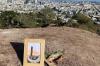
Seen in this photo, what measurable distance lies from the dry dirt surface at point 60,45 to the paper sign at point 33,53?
0.58 metres

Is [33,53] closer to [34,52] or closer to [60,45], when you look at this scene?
[34,52]

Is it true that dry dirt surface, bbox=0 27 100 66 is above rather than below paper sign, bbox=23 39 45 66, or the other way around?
below

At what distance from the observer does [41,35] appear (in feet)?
67.6

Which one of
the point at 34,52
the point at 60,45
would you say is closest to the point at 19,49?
the point at 34,52

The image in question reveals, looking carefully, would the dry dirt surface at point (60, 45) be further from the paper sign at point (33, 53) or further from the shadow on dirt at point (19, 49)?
the paper sign at point (33, 53)

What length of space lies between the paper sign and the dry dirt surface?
0.58m

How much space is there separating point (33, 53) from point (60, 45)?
9.23ft

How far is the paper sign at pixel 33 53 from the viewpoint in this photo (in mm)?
16781

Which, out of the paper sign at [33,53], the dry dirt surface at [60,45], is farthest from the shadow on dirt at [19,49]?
the paper sign at [33,53]

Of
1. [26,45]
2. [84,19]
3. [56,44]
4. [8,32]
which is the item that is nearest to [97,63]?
[56,44]

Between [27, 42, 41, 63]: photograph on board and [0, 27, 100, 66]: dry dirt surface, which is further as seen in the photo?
[0, 27, 100, 66]: dry dirt surface

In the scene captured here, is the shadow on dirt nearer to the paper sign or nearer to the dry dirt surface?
the dry dirt surface

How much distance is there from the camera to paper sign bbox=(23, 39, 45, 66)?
16781 mm

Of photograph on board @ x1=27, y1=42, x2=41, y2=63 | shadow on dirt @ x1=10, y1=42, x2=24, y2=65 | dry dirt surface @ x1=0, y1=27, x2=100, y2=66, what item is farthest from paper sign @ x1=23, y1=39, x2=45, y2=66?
shadow on dirt @ x1=10, y1=42, x2=24, y2=65
